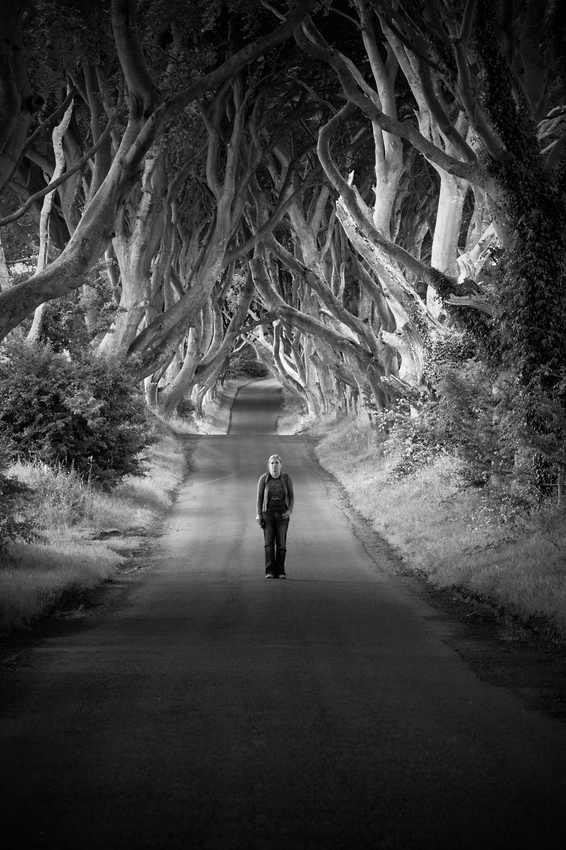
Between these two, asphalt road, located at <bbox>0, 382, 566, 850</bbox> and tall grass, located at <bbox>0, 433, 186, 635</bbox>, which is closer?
asphalt road, located at <bbox>0, 382, 566, 850</bbox>

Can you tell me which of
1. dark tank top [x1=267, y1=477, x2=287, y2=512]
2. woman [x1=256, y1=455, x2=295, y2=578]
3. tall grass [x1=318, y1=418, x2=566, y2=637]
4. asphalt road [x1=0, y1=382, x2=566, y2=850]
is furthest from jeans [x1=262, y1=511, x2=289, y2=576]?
asphalt road [x1=0, y1=382, x2=566, y2=850]

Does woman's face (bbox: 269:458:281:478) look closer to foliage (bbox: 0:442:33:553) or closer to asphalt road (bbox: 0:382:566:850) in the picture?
asphalt road (bbox: 0:382:566:850)

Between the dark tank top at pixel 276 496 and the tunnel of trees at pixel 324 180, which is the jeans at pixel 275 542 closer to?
the dark tank top at pixel 276 496

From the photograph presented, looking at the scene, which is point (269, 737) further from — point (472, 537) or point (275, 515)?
point (472, 537)

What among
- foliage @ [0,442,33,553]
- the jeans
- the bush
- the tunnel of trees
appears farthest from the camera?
the bush

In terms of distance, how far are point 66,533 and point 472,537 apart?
6281mm

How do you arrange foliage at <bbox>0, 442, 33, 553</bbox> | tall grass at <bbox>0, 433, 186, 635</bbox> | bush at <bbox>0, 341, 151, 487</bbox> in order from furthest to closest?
1. bush at <bbox>0, 341, 151, 487</bbox>
2. foliage at <bbox>0, 442, 33, 553</bbox>
3. tall grass at <bbox>0, 433, 186, 635</bbox>

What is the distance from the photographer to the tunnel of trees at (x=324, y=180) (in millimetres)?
13109

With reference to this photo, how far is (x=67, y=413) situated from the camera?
747 inches

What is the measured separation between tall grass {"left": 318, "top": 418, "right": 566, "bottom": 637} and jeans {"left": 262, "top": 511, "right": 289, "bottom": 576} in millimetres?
1896

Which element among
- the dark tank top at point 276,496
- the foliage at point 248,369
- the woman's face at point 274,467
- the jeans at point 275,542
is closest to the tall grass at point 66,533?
the jeans at point 275,542

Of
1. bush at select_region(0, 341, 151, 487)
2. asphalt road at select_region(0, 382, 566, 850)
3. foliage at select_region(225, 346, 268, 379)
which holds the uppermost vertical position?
foliage at select_region(225, 346, 268, 379)

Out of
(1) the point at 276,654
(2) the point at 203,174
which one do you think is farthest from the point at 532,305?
(2) the point at 203,174

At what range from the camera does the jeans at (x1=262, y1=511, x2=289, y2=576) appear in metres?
12.7
